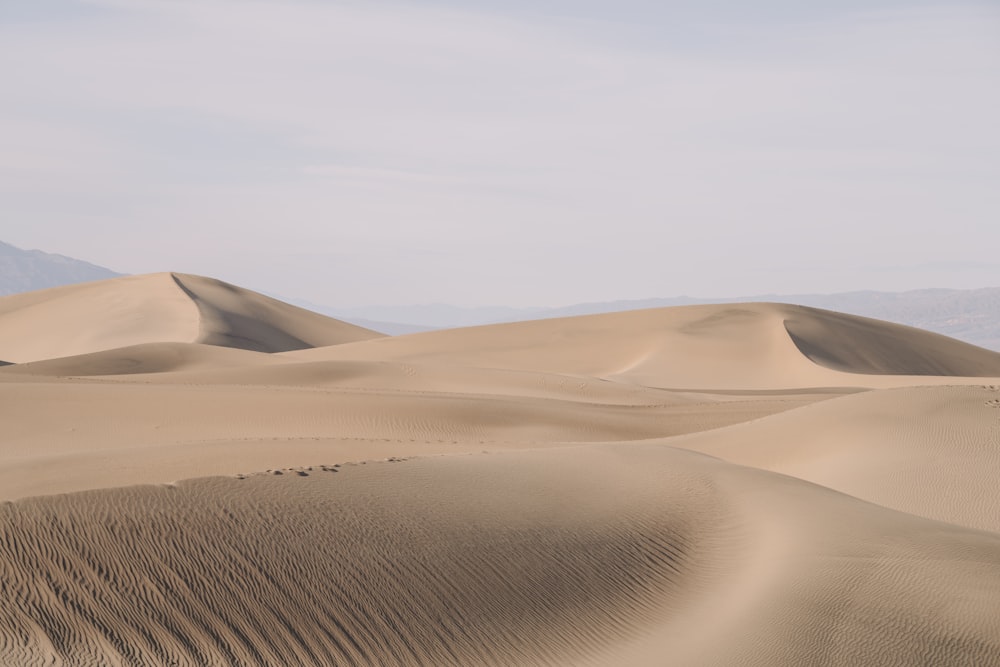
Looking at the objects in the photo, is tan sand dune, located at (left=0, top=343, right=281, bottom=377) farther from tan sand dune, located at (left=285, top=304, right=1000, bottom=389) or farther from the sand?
the sand

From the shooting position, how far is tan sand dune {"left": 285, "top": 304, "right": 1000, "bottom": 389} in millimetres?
38094

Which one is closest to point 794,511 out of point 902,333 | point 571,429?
point 571,429

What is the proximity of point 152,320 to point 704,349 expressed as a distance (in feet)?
109

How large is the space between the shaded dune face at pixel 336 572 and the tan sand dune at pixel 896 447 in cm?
416

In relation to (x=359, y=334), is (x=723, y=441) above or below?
above

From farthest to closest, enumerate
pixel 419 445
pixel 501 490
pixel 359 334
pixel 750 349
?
pixel 359 334, pixel 750 349, pixel 419 445, pixel 501 490

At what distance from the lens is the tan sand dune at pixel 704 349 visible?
38094 mm

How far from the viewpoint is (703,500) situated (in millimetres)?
10359

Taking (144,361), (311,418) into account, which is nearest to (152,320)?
(144,361)

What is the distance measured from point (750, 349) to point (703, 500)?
3187 centimetres

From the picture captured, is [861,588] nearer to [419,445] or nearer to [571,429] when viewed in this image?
[419,445]

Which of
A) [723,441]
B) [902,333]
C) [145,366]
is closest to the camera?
[723,441]

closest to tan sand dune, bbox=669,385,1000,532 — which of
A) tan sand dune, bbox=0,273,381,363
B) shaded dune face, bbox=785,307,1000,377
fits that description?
shaded dune face, bbox=785,307,1000,377

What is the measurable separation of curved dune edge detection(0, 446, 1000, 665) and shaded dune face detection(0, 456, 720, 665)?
0.05 ft
